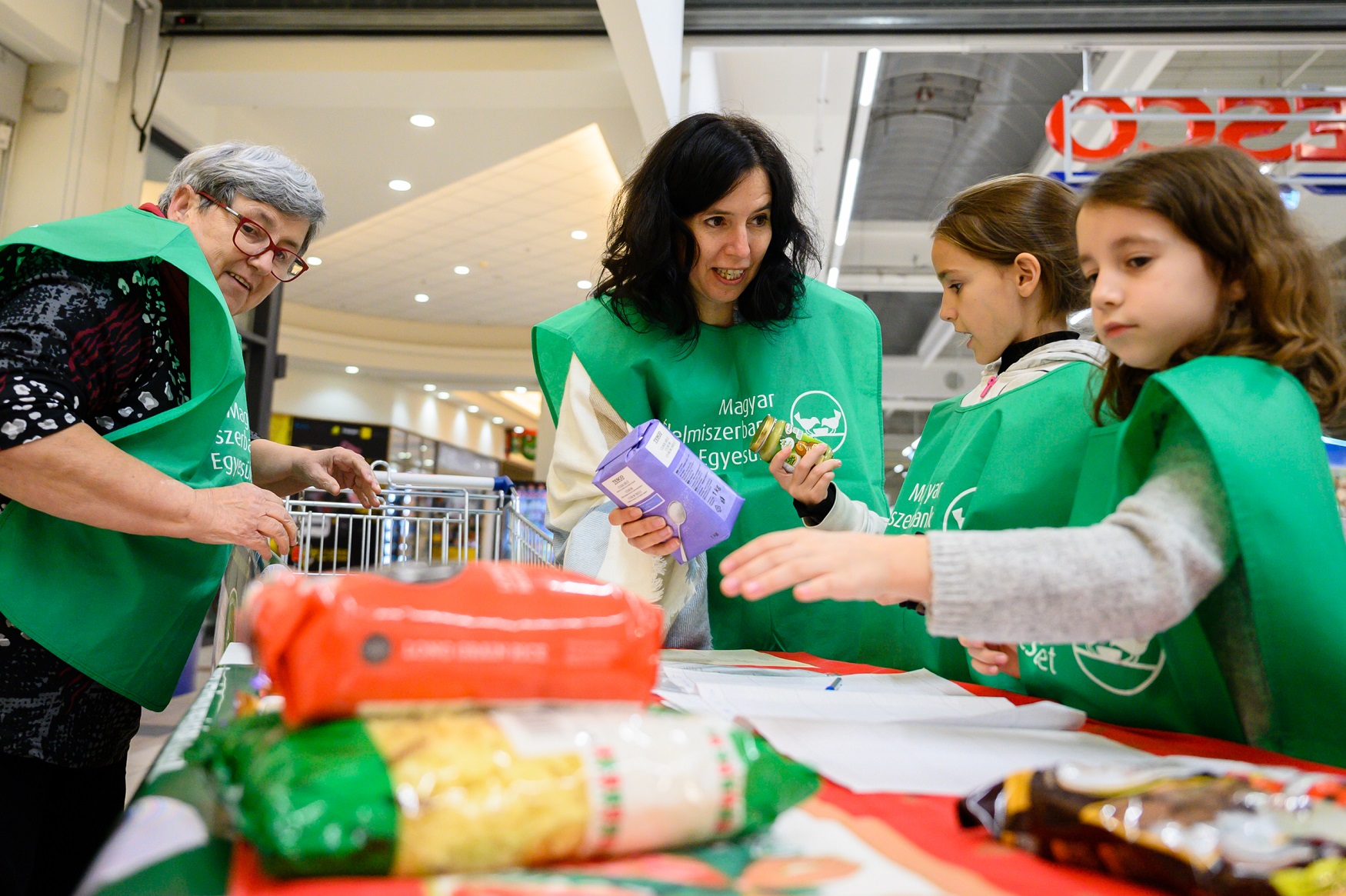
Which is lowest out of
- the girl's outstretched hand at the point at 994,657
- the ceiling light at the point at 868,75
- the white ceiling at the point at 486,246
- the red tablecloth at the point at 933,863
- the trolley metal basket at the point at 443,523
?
the red tablecloth at the point at 933,863

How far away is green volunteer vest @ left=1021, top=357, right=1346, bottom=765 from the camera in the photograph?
2.54 ft

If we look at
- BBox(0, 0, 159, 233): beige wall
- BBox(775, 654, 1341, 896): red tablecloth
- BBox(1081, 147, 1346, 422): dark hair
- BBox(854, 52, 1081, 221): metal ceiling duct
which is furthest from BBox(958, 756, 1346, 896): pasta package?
BBox(854, 52, 1081, 221): metal ceiling duct

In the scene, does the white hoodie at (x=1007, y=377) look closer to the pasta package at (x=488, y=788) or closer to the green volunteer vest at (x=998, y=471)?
the green volunteer vest at (x=998, y=471)

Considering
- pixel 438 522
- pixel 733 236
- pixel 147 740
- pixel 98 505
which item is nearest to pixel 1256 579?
pixel 733 236

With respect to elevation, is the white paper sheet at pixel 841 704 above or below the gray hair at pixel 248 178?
below

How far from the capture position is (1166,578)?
0.75 meters

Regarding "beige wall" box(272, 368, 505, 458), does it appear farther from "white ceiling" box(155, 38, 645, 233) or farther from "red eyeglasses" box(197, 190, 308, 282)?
"red eyeglasses" box(197, 190, 308, 282)

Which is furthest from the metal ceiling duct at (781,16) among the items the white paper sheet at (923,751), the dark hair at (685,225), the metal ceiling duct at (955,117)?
the white paper sheet at (923,751)

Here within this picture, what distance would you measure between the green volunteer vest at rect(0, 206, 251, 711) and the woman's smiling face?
85cm

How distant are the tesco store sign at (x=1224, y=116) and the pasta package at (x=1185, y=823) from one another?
5.13 m

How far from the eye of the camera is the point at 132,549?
1401mm

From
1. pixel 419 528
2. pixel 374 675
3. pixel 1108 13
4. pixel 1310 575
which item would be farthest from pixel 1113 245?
pixel 1108 13

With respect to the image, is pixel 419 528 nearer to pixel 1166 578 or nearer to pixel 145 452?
pixel 145 452

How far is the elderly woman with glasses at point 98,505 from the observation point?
4.18ft
